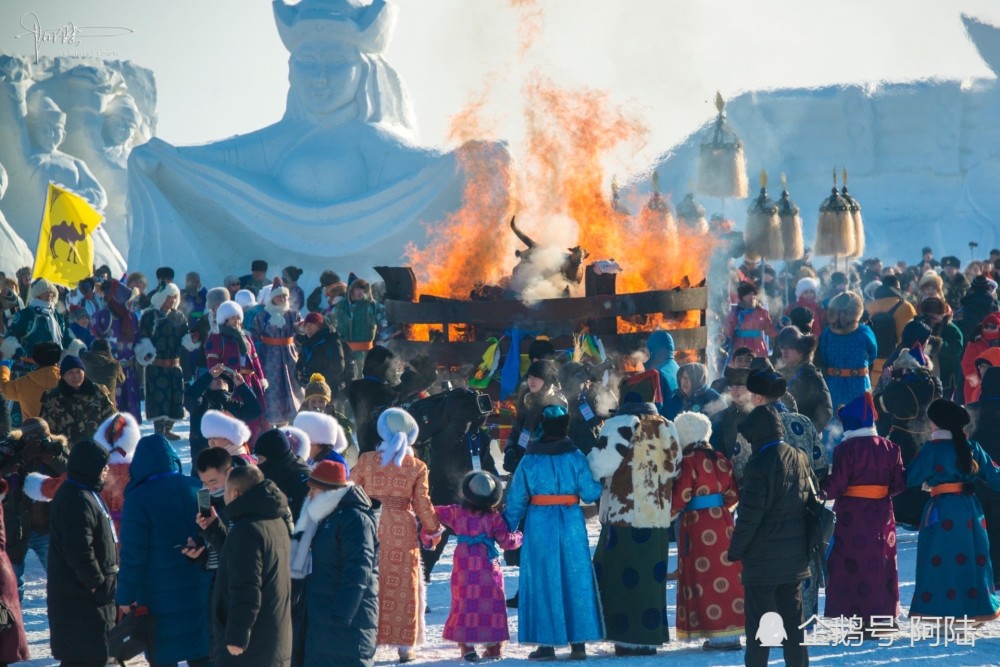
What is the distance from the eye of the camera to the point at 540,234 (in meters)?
13.3

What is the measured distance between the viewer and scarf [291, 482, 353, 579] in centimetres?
562

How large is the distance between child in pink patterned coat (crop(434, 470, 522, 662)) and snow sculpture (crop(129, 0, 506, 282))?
19.8 metres

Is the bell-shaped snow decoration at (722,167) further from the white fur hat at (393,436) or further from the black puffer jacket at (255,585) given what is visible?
the black puffer jacket at (255,585)

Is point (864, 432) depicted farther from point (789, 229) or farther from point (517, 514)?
point (789, 229)

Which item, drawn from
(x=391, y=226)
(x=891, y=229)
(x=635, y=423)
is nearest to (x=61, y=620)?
(x=635, y=423)

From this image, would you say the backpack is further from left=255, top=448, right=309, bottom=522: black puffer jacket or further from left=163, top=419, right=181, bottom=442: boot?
left=255, top=448, right=309, bottom=522: black puffer jacket

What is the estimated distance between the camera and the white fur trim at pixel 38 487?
7.02 metres

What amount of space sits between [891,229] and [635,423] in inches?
1279

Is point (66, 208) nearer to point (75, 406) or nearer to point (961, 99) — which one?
point (75, 406)

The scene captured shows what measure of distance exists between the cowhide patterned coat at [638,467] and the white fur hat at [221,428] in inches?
67.1

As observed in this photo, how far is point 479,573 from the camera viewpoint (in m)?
7.12

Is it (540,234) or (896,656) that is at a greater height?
(540,234)

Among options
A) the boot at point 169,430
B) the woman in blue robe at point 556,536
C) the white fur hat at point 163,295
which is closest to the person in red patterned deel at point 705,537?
the woman in blue robe at point 556,536

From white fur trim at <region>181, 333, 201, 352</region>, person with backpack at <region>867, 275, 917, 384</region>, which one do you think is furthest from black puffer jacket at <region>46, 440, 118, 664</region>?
person with backpack at <region>867, 275, 917, 384</region>
